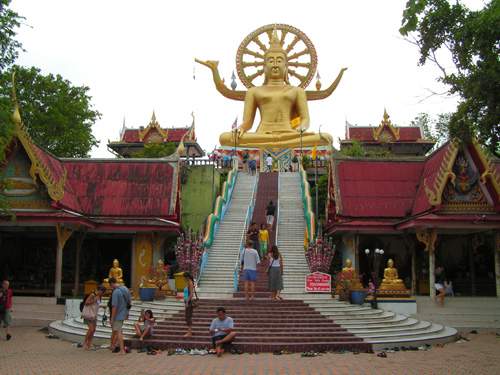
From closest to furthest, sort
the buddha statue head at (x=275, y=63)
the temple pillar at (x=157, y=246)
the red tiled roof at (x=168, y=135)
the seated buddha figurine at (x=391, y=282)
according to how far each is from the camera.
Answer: the seated buddha figurine at (x=391, y=282), the temple pillar at (x=157, y=246), the buddha statue head at (x=275, y=63), the red tiled roof at (x=168, y=135)

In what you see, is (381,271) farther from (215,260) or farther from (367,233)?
(215,260)

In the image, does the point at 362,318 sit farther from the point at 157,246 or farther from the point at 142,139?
the point at 142,139

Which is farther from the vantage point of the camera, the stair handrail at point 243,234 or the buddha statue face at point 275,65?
the buddha statue face at point 275,65

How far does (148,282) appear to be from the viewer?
16.6 m

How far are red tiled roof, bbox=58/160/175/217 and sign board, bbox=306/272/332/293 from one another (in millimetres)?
6932

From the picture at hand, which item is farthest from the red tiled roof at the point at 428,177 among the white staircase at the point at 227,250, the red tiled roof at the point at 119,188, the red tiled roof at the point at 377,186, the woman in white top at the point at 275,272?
the red tiled roof at the point at 119,188

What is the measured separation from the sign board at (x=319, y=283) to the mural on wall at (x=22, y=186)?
8.38 metres

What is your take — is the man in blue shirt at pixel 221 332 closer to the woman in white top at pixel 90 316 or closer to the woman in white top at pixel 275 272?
the woman in white top at pixel 90 316

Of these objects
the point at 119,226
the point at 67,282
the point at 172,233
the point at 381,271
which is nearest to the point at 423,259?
the point at 381,271

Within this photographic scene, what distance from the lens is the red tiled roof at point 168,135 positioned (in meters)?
51.7

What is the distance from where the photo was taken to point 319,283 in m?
17.0

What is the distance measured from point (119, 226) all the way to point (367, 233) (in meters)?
8.42

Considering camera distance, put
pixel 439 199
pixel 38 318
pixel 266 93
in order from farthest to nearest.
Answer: pixel 266 93, pixel 439 199, pixel 38 318

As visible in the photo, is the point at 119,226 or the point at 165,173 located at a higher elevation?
the point at 165,173
